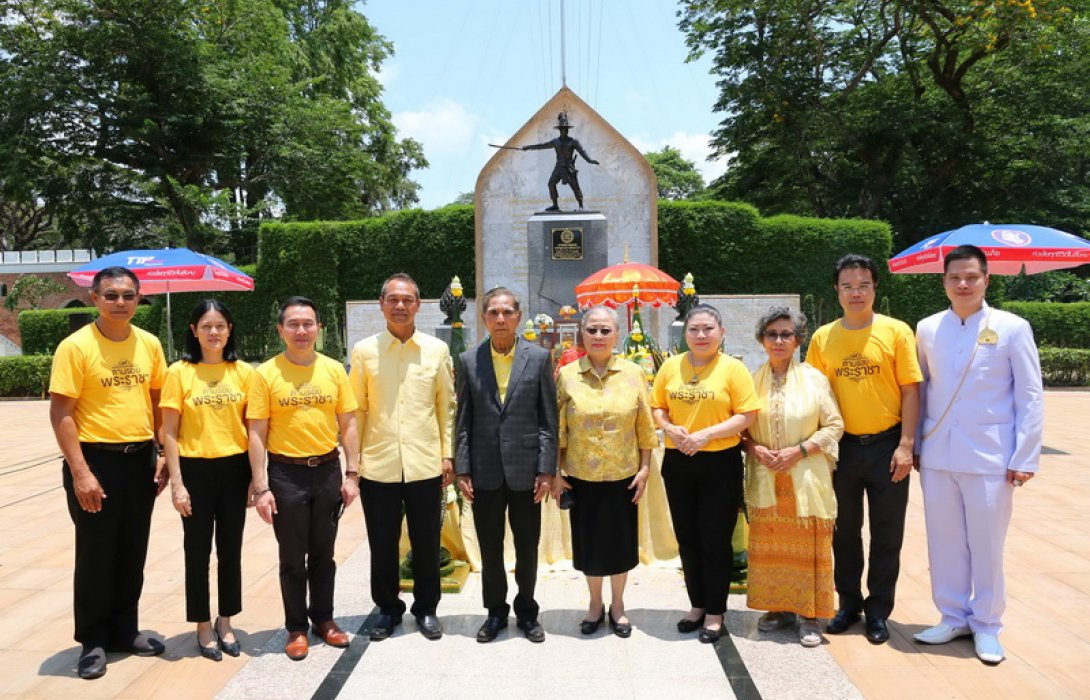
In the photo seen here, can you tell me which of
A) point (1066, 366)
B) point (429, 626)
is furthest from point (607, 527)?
point (1066, 366)

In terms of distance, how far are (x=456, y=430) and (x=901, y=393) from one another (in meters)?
2.07

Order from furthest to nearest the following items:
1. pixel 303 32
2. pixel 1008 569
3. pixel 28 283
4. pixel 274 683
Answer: pixel 303 32 → pixel 28 283 → pixel 1008 569 → pixel 274 683

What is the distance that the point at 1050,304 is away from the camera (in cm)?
1897

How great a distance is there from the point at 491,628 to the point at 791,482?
5.08 feet

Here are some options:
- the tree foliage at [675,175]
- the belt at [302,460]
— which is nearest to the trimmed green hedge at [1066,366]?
the belt at [302,460]

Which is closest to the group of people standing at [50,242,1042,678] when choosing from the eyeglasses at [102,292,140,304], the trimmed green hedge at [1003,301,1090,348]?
the eyeglasses at [102,292,140,304]

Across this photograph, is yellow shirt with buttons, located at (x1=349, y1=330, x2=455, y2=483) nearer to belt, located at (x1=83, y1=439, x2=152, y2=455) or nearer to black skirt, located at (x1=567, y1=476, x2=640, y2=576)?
black skirt, located at (x1=567, y1=476, x2=640, y2=576)

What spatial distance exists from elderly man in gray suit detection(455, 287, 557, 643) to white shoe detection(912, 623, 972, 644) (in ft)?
5.80

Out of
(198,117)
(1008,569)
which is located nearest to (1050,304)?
(1008,569)

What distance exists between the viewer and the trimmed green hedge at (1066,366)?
15938mm

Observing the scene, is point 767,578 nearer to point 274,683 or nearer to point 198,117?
point 274,683

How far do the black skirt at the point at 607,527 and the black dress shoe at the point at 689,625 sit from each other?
413 mm

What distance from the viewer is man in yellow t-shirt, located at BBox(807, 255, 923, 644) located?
11.3ft

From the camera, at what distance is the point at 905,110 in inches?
847
